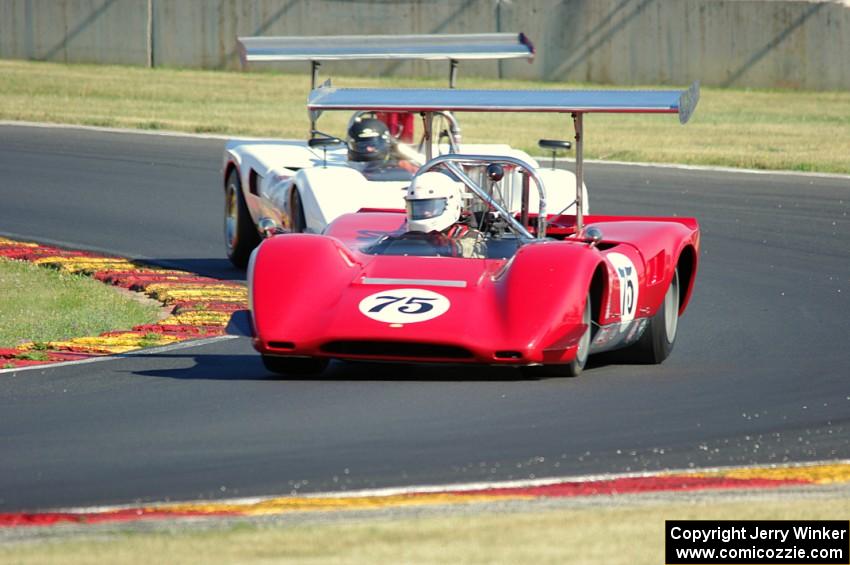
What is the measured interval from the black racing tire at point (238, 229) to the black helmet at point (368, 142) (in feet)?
3.42

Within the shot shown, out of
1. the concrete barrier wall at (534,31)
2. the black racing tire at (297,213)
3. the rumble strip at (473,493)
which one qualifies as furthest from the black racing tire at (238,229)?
the concrete barrier wall at (534,31)

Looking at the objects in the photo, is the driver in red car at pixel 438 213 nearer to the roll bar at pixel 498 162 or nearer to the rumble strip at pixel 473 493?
the roll bar at pixel 498 162

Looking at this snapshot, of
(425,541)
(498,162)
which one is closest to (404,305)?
(498,162)

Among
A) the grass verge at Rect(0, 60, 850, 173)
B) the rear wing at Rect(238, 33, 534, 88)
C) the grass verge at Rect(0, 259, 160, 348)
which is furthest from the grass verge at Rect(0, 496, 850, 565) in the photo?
the grass verge at Rect(0, 60, 850, 173)

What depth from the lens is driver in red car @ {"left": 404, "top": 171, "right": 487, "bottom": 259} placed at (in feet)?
31.7

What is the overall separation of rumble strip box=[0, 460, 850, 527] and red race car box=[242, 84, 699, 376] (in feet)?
6.27

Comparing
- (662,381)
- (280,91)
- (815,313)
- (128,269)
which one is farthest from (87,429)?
(280,91)

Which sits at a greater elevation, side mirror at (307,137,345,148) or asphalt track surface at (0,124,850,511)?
side mirror at (307,137,345,148)

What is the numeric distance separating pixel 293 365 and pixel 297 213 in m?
4.10

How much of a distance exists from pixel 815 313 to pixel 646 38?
23.4m

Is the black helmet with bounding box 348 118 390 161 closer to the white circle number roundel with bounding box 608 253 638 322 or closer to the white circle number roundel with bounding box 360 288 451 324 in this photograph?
the white circle number roundel with bounding box 608 253 638 322

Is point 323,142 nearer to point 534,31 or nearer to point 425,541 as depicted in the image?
point 425,541

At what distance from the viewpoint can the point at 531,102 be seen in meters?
10.0

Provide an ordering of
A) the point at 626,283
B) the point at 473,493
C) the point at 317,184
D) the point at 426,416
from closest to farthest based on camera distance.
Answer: the point at 473,493, the point at 426,416, the point at 626,283, the point at 317,184
